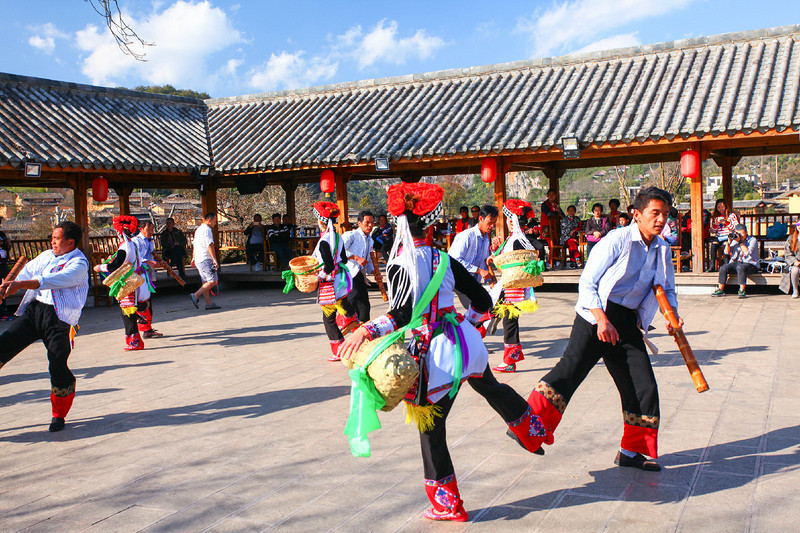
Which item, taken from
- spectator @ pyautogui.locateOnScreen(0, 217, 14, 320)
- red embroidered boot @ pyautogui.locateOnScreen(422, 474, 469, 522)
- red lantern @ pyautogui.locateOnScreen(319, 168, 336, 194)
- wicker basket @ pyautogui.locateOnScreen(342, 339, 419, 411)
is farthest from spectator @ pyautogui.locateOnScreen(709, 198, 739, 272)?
spectator @ pyautogui.locateOnScreen(0, 217, 14, 320)

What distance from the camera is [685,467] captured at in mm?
4070

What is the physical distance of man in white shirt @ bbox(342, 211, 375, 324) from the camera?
777 centimetres

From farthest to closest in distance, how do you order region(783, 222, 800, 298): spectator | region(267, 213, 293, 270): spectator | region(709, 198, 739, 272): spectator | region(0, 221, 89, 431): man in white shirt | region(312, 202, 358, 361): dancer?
1. region(267, 213, 293, 270): spectator
2. region(709, 198, 739, 272): spectator
3. region(783, 222, 800, 298): spectator
4. region(312, 202, 358, 361): dancer
5. region(0, 221, 89, 431): man in white shirt

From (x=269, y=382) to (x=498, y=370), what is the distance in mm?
2221

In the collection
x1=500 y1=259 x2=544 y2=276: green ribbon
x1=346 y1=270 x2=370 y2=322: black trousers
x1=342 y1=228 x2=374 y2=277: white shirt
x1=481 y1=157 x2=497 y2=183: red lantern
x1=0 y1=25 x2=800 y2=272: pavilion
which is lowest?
x1=346 y1=270 x2=370 y2=322: black trousers

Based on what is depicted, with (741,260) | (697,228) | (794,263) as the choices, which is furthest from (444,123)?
(794,263)

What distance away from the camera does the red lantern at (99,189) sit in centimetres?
1380

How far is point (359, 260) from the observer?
7.89m

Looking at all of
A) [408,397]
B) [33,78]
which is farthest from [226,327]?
[33,78]

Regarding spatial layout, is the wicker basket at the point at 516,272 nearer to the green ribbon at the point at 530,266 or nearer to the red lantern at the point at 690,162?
the green ribbon at the point at 530,266

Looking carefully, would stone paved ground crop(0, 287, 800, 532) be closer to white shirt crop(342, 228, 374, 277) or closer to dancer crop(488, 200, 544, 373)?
dancer crop(488, 200, 544, 373)

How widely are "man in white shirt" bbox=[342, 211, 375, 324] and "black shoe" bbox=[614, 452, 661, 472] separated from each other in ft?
13.3

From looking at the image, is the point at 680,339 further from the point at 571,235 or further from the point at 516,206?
the point at 571,235

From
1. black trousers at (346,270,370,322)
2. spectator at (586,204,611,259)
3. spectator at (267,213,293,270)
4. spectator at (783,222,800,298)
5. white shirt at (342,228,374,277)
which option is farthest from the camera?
spectator at (267,213,293,270)
